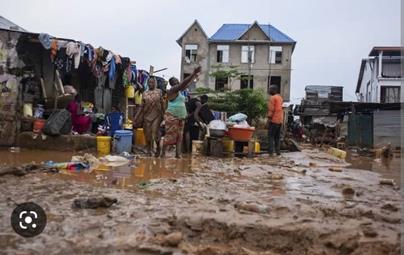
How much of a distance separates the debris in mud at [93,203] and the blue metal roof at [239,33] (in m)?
40.1

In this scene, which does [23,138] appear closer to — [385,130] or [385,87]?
[385,130]

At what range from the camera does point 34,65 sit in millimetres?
12281

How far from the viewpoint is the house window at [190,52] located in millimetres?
44250

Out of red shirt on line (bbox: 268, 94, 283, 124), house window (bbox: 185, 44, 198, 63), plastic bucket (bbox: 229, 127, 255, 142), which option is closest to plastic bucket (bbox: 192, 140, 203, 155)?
plastic bucket (bbox: 229, 127, 255, 142)

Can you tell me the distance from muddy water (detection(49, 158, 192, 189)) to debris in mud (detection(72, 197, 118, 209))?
1251mm

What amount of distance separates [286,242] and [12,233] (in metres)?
2.12

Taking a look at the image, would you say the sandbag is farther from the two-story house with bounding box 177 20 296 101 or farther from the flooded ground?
the two-story house with bounding box 177 20 296 101

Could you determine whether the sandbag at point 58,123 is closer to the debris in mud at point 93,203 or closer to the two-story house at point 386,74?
the debris in mud at point 93,203

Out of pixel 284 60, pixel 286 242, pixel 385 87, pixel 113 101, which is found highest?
pixel 284 60

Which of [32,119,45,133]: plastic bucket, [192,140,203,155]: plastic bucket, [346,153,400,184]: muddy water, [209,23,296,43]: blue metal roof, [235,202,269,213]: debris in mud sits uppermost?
[209,23,296,43]: blue metal roof

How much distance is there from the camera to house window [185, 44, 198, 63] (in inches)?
1742

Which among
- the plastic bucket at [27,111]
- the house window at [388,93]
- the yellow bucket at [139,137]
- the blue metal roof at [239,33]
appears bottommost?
the yellow bucket at [139,137]

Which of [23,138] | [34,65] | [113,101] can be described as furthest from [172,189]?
[113,101]

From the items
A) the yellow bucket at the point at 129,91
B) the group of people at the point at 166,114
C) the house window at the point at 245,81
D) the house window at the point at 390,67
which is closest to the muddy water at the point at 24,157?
the group of people at the point at 166,114
